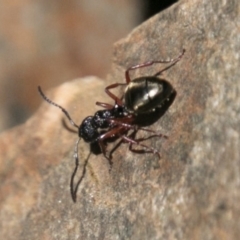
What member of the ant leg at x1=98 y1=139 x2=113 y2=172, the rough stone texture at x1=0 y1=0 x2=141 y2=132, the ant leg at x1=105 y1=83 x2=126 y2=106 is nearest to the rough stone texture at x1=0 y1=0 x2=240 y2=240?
the ant leg at x1=98 y1=139 x2=113 y2=172

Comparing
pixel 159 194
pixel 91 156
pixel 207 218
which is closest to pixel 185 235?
pixel 207 218

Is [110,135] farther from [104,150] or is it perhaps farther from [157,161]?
[157,161]

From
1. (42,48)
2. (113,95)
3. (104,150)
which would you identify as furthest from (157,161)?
(42,48)

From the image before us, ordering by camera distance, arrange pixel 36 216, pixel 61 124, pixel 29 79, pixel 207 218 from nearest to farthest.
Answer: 1. pixel 207 218
2. pixel 36 216
3. pixel 61 124
4. pixel 29 79

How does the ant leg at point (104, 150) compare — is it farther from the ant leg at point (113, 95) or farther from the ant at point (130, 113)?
the ant leg at point (113, 95)

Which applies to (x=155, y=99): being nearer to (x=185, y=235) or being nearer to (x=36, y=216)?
(x=185, y=235)

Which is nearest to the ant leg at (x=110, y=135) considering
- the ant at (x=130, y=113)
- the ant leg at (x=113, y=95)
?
the ant at (x=130, y=113)
